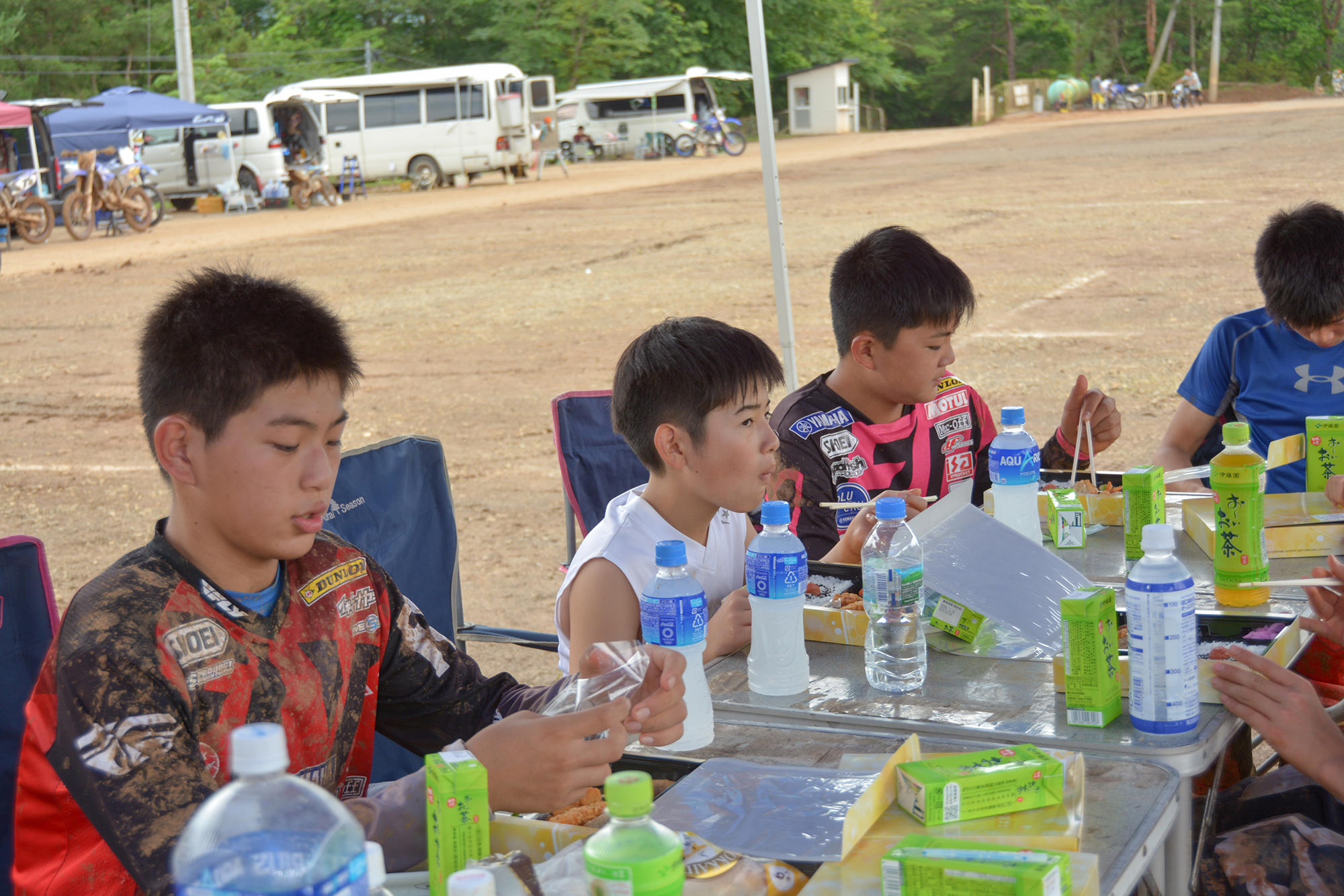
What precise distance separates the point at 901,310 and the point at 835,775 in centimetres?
157

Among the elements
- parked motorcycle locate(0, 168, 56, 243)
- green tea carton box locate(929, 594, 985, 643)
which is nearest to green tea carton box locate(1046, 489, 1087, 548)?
green tea carton box locate(929, 594, 985, 643)

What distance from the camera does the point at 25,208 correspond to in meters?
18.3

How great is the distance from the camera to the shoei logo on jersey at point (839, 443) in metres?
2.88

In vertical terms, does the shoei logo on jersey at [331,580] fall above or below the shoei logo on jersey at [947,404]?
below

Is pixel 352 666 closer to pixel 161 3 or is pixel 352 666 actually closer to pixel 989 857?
pixel 989 857

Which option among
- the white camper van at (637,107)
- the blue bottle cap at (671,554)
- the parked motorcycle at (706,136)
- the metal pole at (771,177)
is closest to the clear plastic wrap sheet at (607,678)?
the blue bottle cap at (671,554)

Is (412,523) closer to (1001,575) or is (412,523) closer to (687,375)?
(687,375)

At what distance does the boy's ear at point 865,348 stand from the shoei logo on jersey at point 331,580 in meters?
1.42

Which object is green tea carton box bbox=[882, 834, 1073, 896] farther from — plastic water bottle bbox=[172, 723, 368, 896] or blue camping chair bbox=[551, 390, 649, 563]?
blue camping chair bbox=[551, 390, 649, 563]

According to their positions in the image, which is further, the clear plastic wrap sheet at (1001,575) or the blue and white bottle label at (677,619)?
the clear plastic wrap sheet at (1001,575)

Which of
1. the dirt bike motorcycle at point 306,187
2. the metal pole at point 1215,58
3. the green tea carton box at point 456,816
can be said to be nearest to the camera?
the green tea carton box at point 456,816

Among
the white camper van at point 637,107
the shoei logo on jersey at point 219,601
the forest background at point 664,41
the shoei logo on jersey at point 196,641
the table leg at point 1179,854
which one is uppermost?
the forest background at point 664,41

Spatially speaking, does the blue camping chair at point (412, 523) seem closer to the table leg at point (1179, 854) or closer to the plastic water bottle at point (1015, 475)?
the plastic water bottle at point (1015, 475)

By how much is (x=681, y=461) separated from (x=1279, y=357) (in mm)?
1890
